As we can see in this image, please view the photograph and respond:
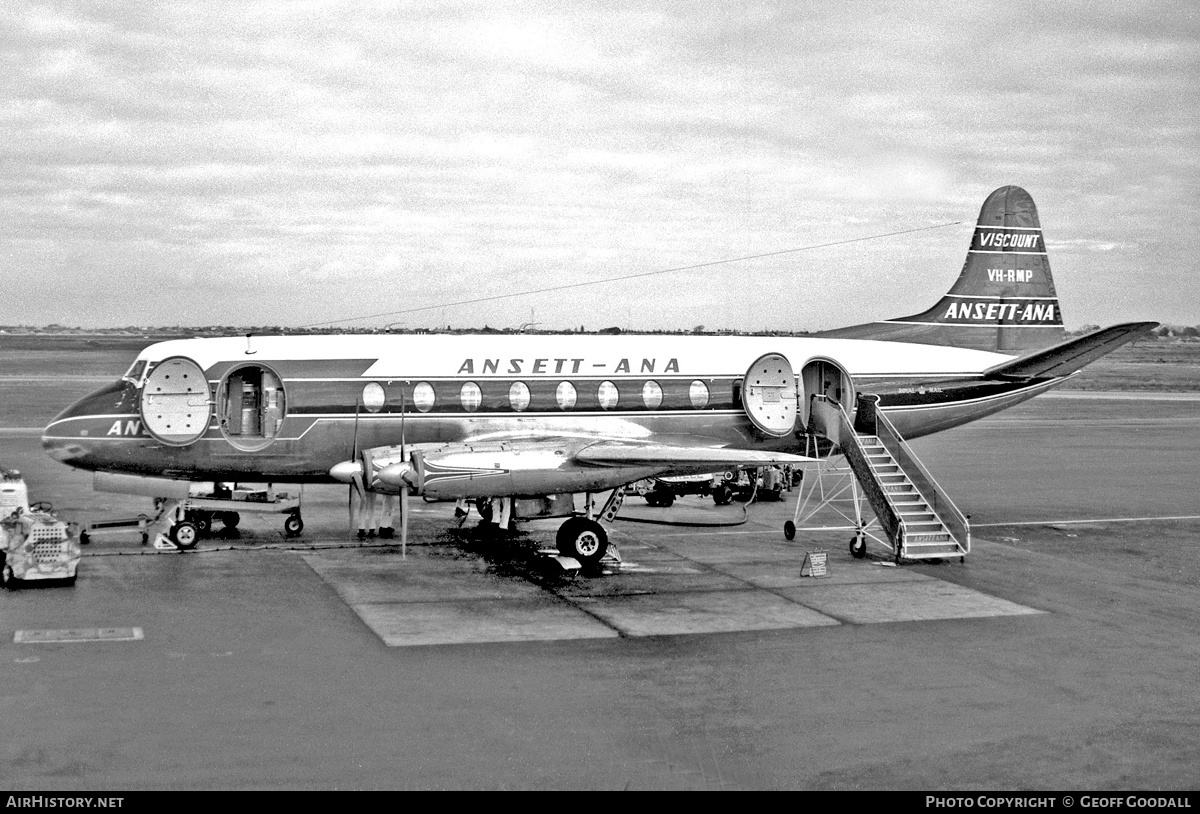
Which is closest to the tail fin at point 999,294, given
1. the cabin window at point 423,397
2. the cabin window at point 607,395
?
the cabin window at point 607,395

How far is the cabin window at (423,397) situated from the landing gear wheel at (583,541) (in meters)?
4.12

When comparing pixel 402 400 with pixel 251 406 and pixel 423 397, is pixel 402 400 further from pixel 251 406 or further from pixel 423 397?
pixel 251 406

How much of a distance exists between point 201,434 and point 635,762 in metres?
14.3

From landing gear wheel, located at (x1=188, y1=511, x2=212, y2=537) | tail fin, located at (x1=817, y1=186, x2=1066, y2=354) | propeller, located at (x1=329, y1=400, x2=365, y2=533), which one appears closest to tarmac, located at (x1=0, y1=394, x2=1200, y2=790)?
landing gear wheel, located at (x1=188, y1=511, x2=212, y2=537)

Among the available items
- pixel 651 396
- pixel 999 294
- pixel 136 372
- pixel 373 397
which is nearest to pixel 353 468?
pixel 373 397

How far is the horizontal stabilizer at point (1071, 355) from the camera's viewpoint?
24.0 meters

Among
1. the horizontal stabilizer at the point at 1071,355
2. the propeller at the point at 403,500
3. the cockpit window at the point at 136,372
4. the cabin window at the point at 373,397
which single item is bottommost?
the propeller at the point at 403,500

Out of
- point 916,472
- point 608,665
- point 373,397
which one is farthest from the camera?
point 916,472

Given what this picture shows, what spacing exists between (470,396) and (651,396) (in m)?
4.13

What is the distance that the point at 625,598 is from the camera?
19.8m

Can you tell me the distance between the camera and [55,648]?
51.5 ft

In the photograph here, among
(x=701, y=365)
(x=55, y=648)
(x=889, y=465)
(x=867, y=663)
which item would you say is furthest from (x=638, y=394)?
(x=55, y=648)

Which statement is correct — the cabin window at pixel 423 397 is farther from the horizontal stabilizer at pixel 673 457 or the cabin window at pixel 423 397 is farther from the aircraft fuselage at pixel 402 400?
the horizontal stabilizer at pixel 673 457

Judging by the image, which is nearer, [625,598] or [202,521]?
[625,598]
